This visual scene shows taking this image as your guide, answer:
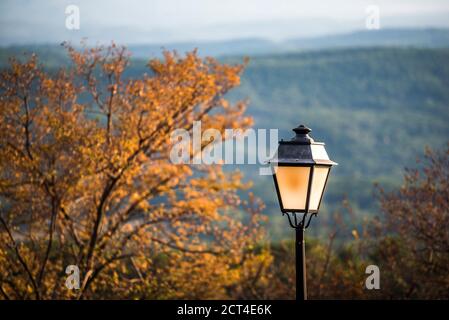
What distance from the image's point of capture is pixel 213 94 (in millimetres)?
18562

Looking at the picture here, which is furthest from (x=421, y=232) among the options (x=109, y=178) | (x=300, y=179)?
(x=300, y=179)

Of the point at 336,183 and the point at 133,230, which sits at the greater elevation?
the point at 133,230

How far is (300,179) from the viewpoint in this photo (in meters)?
7.63

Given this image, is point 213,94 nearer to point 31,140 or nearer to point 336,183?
point 31,140

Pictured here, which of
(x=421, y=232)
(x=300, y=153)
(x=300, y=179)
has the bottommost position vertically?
(x=421, y=232)

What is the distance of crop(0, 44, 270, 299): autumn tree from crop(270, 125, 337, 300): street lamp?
7.94m

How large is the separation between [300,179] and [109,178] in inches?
365

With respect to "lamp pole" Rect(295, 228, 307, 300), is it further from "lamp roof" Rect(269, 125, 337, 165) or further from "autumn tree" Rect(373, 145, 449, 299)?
"autumn tree" Rect(373, 145, 449, 299)

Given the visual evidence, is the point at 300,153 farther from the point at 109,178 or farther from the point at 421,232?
the point at 421,232

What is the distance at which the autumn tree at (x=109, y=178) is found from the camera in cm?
1565

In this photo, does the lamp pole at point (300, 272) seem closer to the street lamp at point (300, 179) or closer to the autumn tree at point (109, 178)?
the street lamp at point (300, 179)

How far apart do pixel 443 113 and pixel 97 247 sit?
627ft

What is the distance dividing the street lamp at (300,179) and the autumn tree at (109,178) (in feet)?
26.1
